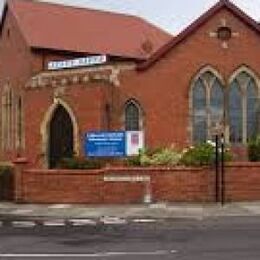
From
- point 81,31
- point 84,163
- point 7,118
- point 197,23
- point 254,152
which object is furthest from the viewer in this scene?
point 81,31

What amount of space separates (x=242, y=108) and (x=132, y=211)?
14.6 m

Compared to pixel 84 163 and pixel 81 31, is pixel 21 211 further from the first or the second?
pixel 81 31

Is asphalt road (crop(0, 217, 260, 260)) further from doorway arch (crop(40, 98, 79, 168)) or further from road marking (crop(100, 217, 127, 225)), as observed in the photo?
doorway arch (crop(40, 98, 79, 168))

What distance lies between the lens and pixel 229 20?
39.5 m

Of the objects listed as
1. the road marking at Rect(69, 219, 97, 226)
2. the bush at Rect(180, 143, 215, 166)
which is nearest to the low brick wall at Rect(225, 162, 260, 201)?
the bush at Rect(180, 143, 215, 166)

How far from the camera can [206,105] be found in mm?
39375

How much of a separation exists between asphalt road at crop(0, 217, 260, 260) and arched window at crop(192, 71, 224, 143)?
1551 cm

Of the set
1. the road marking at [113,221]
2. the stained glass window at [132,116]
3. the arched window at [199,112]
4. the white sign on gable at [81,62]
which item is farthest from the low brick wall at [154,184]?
the white sign on gable at [81,62]

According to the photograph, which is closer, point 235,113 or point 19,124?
point 235,113

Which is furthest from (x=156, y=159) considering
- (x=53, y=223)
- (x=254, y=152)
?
(x=53, y=223)

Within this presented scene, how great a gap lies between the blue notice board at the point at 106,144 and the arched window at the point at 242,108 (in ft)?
29.5

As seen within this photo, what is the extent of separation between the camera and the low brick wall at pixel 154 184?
94.1 ft

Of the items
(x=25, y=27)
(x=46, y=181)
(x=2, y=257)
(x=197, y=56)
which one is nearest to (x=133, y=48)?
(x=25, y=27)

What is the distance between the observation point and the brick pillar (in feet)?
98.8
